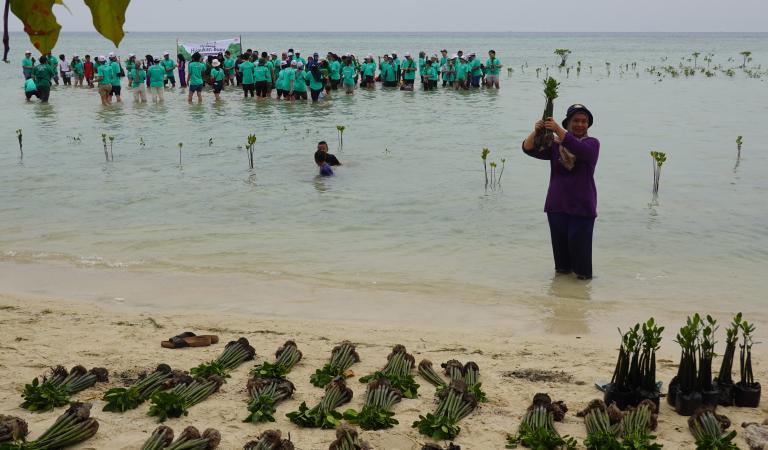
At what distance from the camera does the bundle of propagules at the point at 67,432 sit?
14.1ft

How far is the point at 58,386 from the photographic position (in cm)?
516

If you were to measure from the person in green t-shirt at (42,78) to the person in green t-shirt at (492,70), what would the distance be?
15.7m

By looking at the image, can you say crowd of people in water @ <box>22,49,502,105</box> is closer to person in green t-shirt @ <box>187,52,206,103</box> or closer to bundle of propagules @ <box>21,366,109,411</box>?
person in green t-shirt @ <box>187,52,206,103</box>

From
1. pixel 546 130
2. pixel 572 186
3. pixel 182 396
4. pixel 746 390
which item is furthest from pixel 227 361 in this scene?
pixel 572 186

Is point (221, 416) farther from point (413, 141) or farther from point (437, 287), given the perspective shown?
point (413, 141)

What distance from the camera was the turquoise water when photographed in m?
9.27

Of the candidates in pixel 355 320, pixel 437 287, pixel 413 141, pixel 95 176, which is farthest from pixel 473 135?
pixel 355 320

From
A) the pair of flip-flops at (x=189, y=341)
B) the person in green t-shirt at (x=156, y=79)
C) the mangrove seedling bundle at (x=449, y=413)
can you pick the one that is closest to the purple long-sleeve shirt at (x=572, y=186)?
the mangrove seedling bundle at (x=449, y=413)

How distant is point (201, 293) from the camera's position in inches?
323

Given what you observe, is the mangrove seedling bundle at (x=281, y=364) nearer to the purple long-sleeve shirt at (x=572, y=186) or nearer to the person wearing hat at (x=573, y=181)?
the person wearing hat at (x=573, y=181)

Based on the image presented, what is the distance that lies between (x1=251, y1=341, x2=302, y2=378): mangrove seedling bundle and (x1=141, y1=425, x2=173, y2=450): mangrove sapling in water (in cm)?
120

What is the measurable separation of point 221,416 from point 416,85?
3078 centimetres

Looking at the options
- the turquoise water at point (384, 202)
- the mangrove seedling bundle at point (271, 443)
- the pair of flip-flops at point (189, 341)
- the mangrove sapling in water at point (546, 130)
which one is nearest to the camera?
the mangrove seedling bundle at point (271, 443)

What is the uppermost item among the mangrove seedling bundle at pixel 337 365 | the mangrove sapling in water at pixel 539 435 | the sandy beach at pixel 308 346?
the mangrove sapling in water at pixel 539 435
